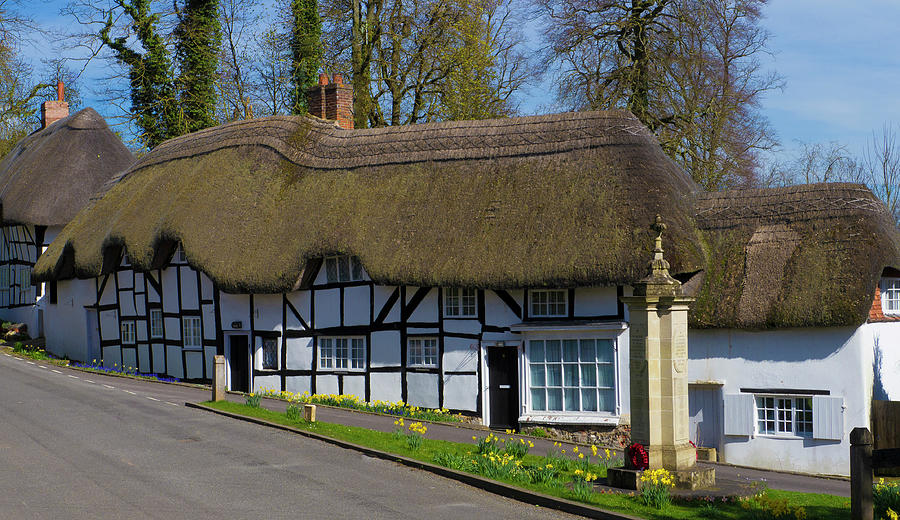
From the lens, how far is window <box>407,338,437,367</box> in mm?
23125

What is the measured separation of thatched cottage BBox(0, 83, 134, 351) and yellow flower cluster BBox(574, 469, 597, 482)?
2415cm

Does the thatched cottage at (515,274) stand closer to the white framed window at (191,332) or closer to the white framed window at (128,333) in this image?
the white framed window at (191,332)

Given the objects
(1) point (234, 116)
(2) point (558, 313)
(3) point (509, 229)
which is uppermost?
(1) point (234, 116)

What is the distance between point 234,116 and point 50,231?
931cm

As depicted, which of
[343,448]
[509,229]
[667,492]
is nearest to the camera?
[667,492]

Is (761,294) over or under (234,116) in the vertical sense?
under

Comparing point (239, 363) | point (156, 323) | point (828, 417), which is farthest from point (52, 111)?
point (828, 417)

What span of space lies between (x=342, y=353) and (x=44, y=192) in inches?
684

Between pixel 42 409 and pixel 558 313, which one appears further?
pixel 558 313

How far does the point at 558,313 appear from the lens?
21.9 meters

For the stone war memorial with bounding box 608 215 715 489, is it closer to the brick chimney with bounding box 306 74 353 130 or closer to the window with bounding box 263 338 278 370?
the window with bounding box 263 338 278 370

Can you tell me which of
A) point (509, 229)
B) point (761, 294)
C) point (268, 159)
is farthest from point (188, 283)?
point (761, 294)

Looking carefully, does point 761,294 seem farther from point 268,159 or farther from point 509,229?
point 268,159

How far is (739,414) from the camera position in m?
21.1
